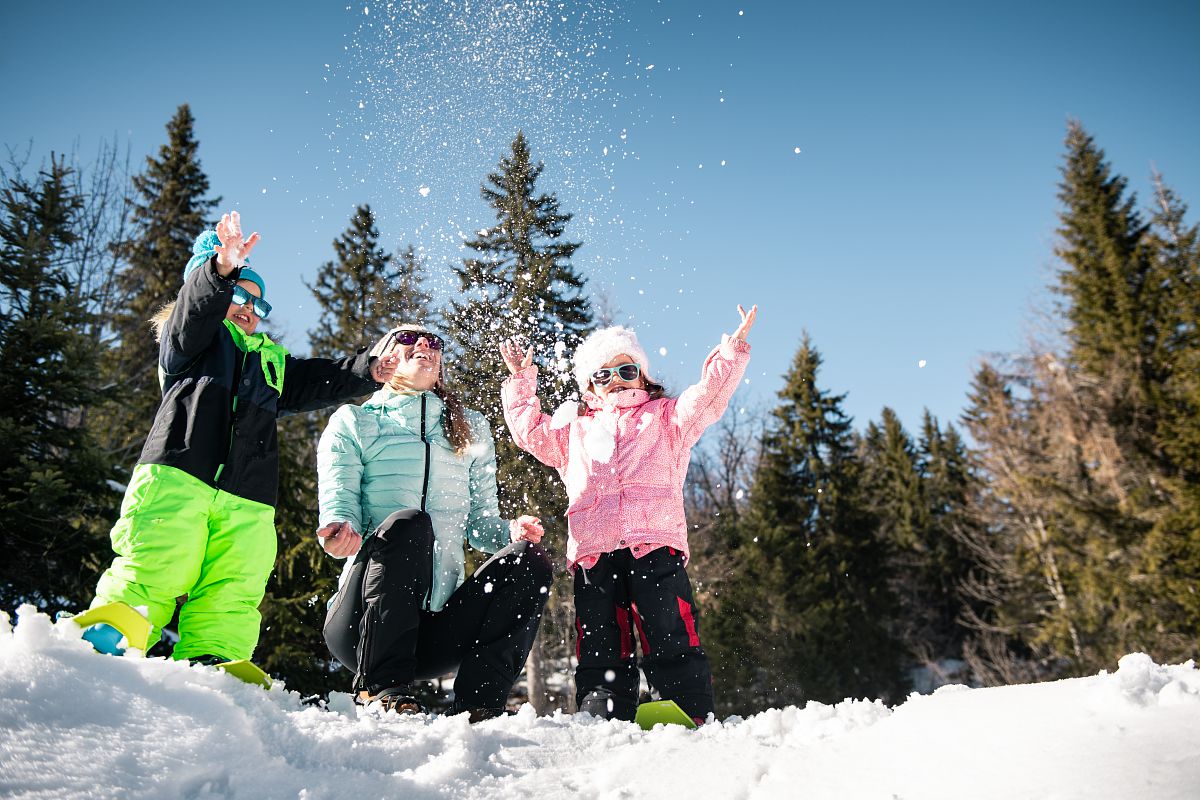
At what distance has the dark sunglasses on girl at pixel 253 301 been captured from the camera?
11.0 feet

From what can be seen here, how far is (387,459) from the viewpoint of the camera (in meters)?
3.24

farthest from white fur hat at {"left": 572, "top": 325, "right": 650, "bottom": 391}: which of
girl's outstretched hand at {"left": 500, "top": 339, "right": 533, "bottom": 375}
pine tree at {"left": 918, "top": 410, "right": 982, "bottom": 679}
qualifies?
pine tree at {"left": 918, "top": 410, "right": 982, "bottom": 679}

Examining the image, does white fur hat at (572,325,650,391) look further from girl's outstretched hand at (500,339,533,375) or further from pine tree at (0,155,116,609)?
pine tree at (0,155,116,609)

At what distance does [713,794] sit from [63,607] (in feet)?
27.9

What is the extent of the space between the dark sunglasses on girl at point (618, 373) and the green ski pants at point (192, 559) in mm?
1867

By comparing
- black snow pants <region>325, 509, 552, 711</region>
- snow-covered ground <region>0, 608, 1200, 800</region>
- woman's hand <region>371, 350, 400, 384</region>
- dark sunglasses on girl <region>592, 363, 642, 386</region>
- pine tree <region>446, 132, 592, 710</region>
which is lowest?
snow-covered ground <region>0, 608, 1200, 800</region>

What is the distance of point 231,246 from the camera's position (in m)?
2.90

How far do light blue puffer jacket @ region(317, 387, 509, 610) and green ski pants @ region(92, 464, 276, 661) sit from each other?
37 centimetres

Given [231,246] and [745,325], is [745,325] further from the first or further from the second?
[231,246]

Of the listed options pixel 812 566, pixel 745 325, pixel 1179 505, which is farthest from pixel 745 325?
pixel 812 566

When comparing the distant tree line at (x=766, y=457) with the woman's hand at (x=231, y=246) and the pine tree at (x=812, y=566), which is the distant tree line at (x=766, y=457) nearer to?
the pine tree at (x=812, y=566)

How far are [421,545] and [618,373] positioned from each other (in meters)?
1.70

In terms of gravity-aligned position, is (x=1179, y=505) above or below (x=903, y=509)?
below

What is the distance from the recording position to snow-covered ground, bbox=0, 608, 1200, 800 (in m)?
1.22
